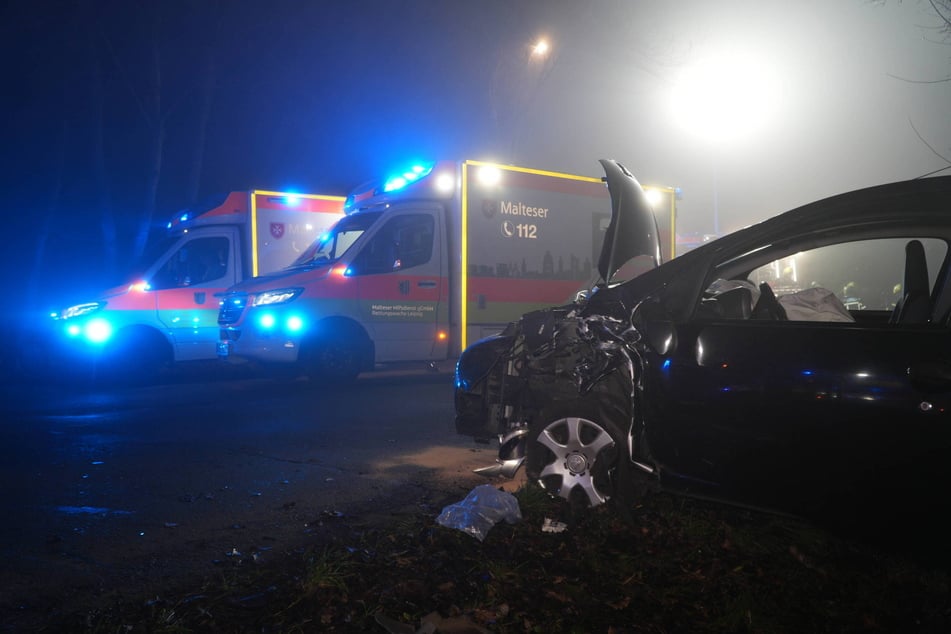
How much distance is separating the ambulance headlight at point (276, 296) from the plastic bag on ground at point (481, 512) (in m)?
5.83

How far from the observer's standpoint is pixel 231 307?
32.4 feet

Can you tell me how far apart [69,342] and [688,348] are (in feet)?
34.6

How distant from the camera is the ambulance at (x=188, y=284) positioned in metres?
10.9

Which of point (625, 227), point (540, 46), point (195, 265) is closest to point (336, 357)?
point (195, 265)

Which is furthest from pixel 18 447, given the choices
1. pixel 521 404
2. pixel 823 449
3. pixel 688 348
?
pixel 823 449

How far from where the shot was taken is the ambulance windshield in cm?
991

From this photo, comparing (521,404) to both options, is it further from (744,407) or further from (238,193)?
(238,193)

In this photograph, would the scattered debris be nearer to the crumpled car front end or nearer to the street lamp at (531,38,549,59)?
the crumpled car front end

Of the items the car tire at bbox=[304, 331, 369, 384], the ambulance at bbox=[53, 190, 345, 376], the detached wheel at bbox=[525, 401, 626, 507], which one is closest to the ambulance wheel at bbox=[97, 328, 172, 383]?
the ambulance at bbox=[53, 190, 345, 376]

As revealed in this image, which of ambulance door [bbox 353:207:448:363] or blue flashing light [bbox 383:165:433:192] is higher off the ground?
blue flashing light [bbox 383:165:433:192]

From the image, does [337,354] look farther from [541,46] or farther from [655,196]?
[541,46]

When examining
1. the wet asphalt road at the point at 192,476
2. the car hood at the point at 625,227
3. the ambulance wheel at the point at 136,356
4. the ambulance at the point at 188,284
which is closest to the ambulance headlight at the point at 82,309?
the ambulance at the point at 188,284

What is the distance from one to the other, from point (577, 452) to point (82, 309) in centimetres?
945

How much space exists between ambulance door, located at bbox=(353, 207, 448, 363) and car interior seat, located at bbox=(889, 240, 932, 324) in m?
6.70
